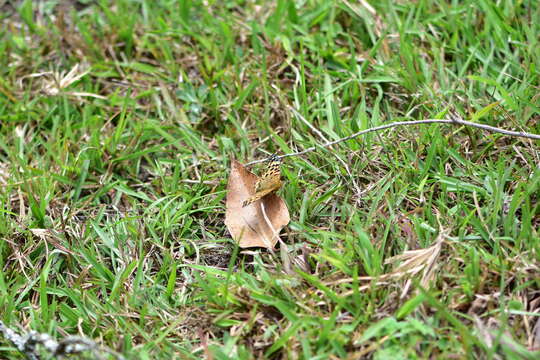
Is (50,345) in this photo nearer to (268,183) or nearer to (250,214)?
(250,214)

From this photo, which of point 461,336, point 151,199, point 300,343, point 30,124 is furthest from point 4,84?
point 461,336

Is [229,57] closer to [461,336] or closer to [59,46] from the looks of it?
[59,46]

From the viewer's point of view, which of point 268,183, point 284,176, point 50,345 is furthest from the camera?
point 284,176

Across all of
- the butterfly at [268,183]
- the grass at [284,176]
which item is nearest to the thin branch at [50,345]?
the grass at [284,176]

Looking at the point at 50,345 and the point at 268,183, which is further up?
the point at 268,183

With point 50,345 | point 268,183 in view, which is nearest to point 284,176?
point 268,183

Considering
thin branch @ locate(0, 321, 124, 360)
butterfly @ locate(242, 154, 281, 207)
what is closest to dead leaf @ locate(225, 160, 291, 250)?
butterfly @ locate(242, 154, 281, 207)

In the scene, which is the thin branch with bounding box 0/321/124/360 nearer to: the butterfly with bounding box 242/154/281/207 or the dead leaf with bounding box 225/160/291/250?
the dead leaf with bounding box 225/160/291/250
